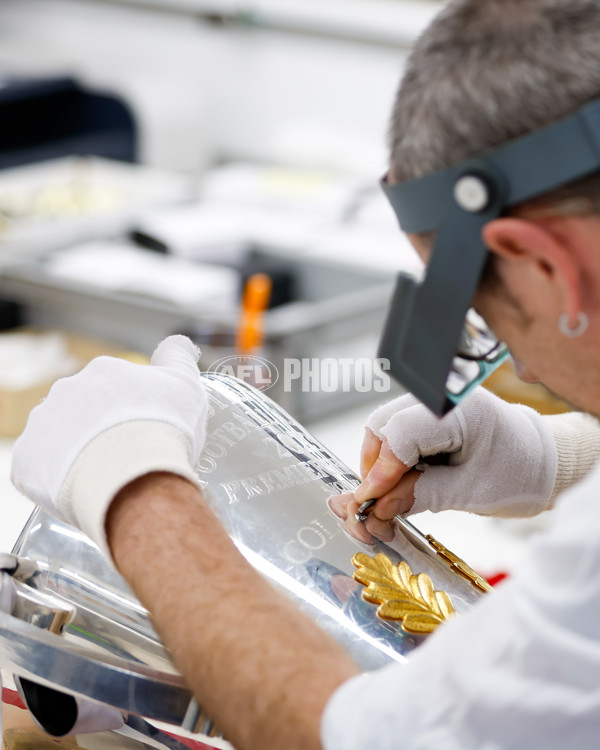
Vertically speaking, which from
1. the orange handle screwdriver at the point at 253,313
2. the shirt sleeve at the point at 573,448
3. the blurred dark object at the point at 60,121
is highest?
the shirt sleeve at the point at 573,448

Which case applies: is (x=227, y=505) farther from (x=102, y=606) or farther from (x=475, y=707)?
(x=475, y=707)

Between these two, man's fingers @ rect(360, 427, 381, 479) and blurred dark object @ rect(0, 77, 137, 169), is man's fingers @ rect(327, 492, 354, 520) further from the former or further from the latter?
blurred dark object @ rect(0, 77, 137, 169)

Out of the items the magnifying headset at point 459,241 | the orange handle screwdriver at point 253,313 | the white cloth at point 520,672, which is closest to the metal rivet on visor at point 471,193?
the magnifying headset at point 459,241

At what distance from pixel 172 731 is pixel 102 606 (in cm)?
10

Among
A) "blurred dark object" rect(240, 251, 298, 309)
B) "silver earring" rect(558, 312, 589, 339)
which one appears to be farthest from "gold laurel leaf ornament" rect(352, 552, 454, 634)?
"blurred dark object" rect(240, 251, 298, 309)

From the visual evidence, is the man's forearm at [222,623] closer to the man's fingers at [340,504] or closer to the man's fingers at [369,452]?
the man's fingers at [340,504]

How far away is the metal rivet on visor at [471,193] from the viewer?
569mm

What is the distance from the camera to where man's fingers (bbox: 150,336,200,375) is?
2.50 feet

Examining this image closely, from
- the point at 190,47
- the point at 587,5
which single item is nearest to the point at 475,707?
the point at 587,5

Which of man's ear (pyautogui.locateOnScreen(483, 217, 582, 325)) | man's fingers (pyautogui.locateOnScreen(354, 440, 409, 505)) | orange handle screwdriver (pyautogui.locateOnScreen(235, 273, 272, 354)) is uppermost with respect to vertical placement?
man's ear (pyautogui.locateOnScreen(483, 217, 582, 325))

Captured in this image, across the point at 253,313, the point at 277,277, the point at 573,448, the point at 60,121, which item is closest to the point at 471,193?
the point at 573,448

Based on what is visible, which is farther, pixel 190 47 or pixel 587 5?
pixel 190 47

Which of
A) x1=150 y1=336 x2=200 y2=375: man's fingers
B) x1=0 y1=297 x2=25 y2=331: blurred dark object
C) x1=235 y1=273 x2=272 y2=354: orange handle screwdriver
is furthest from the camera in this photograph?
x1=0 y1=297 x2=25 y2=331: blurred dark object

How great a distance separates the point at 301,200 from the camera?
9.33 ft
